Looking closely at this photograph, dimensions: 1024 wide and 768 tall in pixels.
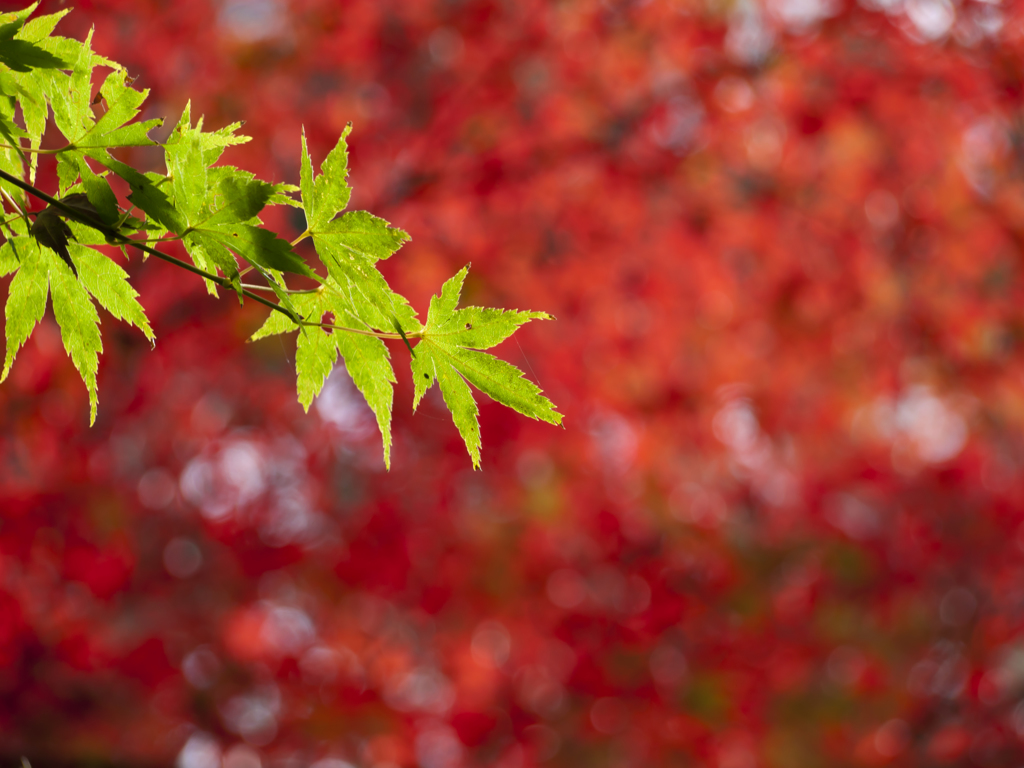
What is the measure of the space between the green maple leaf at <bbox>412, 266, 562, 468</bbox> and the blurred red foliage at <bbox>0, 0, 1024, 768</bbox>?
8.68 ft

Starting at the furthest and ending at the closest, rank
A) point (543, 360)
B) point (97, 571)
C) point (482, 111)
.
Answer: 1. point (543, 360)
2. point (482, 111)
3. point (97, 571)

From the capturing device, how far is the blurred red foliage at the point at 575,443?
12.2 feet

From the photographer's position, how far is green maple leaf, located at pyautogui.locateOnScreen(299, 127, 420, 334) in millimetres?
612

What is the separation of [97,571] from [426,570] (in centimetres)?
167

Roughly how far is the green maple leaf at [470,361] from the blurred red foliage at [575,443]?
2.64m

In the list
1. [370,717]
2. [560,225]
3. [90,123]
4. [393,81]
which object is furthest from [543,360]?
[90,123]

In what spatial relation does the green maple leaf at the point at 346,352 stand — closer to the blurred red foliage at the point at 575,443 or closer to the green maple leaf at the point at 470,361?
the green maple leaf at the point at 470,361

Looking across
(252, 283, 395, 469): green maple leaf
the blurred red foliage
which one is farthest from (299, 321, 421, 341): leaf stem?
the blurred red foliage

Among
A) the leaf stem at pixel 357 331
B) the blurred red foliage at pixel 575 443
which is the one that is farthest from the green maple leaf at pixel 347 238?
the blurred red foliage at pixel 575 443

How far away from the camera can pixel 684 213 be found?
4707 mm

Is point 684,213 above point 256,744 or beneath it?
above

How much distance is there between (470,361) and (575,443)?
186 inches

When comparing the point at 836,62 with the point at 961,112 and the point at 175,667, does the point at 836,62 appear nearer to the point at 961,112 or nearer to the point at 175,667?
the point at 961,112

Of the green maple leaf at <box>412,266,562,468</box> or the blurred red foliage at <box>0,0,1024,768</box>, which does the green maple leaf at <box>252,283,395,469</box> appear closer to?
the green maple leaf at <box>412,266,562,468</box>
